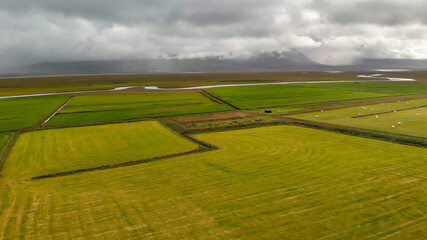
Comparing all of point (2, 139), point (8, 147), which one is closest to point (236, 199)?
point (8, 147)

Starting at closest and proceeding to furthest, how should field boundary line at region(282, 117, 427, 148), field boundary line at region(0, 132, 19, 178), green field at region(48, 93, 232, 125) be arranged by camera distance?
field boundary line at region(0, 132, 19, 178) → field boundary line at region(282, 117, 427, 148) → green field at region(48, 93, 232, 125)

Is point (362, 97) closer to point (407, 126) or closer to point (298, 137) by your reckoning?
point (407, 126)

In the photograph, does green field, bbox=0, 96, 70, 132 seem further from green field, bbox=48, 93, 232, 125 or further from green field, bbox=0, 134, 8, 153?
green field, bbox=0, 134, 8, 153

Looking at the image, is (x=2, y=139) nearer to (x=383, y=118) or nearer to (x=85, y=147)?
(x=85, y=147)

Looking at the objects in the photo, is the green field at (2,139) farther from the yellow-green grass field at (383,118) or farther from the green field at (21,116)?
the yellow-green grass field at (383,118)

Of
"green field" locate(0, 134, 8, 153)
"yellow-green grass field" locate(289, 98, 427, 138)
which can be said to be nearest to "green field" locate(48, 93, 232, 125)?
"green field" locate(0, 134, 8, 153)

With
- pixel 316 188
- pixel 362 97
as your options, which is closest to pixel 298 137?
pixel 316 188
